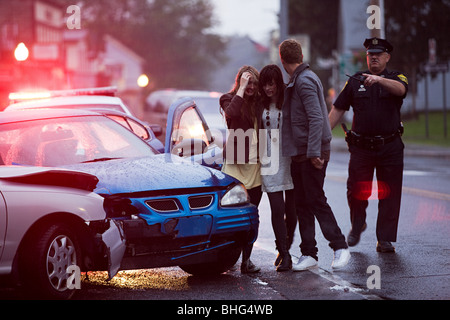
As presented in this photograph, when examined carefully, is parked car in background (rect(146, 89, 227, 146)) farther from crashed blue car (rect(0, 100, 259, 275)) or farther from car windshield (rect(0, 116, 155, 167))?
crashed blue car (rect(0, 100, 259, 275))

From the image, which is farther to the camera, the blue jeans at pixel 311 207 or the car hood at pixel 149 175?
the blue jeans at pixel 311 207

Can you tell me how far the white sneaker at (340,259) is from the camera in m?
7.71

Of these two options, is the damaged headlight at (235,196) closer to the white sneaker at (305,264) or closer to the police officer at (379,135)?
A: the white sneaker at (305,264)

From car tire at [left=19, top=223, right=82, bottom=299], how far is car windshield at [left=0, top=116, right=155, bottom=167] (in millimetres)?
1252

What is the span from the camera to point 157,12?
8900 centimetres

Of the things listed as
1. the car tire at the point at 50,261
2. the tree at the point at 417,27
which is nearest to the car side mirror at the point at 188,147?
the car tire at the point at 50,261

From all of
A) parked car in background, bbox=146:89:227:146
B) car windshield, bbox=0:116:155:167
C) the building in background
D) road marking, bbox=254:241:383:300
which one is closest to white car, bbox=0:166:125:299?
car windshield, bbox=0:116:155:167

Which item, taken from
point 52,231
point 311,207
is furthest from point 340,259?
point 52,231

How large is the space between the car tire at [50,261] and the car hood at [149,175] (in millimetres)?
496

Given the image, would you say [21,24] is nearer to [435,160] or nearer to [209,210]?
[435,160]

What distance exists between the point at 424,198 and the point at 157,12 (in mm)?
77894

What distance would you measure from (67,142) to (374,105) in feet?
9.55

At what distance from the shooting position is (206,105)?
20.6 metres
